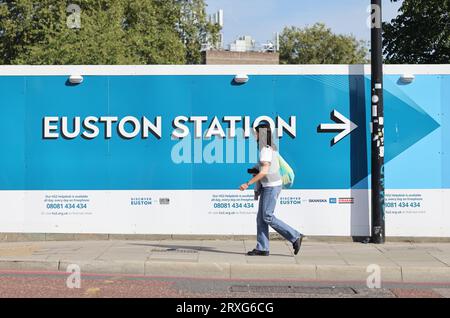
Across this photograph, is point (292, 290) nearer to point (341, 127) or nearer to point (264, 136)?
point (264, 136)

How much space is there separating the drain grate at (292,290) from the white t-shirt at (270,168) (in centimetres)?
193

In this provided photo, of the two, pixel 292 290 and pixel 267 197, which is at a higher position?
pixel 267 197

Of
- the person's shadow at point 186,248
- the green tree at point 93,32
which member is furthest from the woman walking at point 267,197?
the green tree at point 93,32

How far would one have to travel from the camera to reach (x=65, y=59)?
17547mm

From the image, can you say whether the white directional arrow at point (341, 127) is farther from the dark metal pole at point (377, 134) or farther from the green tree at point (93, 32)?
the green tree at point (93, 32)

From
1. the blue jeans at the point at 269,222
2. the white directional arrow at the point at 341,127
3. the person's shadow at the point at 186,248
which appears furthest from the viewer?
the white directional arrow at the point at 341,127

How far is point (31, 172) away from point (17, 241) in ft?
4.25

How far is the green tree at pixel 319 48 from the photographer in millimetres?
58438

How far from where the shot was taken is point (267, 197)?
356 inches

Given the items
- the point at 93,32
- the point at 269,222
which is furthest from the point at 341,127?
the point at 93,32

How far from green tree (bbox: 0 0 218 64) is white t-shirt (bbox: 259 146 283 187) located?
10310 mm

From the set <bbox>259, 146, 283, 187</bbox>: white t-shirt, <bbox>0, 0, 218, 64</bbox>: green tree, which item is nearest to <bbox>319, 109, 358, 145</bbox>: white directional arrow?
<bbox>259, 146, 283, 187</bbox>: white t-shirt

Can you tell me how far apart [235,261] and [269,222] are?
31.5 inches

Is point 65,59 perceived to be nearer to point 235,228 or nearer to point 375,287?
point 235,228
